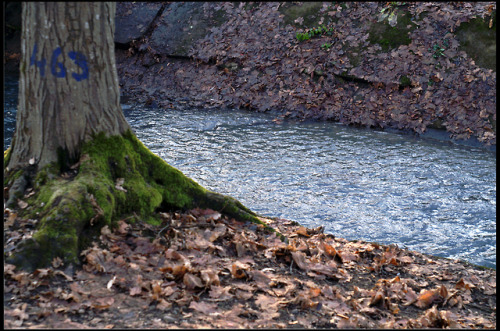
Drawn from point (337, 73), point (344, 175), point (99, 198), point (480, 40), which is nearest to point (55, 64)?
point (99, 198)

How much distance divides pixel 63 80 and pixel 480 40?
29.4 ft

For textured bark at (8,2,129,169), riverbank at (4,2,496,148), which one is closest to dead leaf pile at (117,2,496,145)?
riverbank at (4,2,496,148)

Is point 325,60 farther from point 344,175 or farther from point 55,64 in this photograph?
point 55,64

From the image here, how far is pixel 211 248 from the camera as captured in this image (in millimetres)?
4051

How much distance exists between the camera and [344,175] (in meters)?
7.32

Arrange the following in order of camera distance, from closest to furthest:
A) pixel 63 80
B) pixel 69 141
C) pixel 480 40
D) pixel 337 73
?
1. pixel 63 80
2. pixel 69 141
3. pixel 480 40
4. pixel 337 73

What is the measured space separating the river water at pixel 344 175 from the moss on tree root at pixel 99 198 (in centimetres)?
168

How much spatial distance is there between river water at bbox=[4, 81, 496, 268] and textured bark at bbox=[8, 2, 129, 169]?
2738 millimetres

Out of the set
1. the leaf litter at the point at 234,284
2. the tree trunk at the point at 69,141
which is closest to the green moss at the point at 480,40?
the leaf litter at the point at 234,284

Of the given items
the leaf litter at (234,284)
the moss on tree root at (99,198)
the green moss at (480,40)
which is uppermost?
the green moss at (480,40)

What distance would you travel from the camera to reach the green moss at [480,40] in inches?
381

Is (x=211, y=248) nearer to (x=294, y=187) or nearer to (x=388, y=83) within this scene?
(x=294, y=187)

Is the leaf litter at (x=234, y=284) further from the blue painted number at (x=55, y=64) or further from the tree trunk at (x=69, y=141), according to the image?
the blue painted number at (x=55, y=64)

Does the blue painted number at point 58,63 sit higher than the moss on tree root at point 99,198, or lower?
higher
